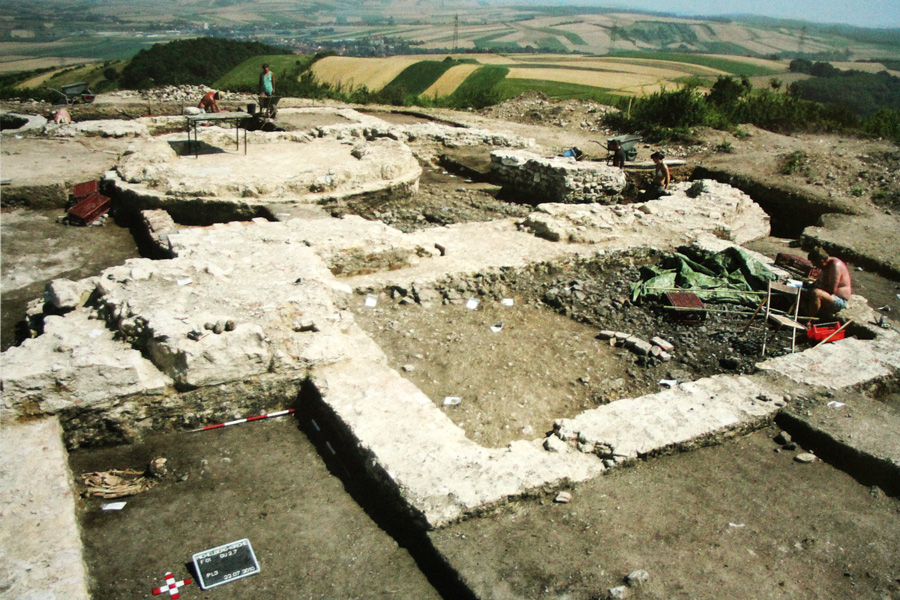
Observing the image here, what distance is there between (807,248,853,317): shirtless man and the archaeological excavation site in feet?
0.46

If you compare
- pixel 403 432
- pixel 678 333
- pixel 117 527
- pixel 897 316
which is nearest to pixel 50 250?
pixel 117 527

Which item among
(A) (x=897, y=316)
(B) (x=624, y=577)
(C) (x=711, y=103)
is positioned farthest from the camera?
(C) (x=711, y=103)

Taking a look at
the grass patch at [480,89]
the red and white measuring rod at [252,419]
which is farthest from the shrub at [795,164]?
the red and white measuring rod at [252,419]

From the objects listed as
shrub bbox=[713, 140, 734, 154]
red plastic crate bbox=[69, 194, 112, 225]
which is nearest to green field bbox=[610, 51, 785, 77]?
shrub bbox=[713, 140, 734, 154]

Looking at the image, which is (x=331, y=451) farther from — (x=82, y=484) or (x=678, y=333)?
(x=678, y=333)

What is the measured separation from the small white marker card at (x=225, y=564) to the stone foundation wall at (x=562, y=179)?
8.40 m

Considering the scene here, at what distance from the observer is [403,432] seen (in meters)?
4.07

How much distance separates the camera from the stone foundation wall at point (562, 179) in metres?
10.5

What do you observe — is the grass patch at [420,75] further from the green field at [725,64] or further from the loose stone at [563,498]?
the loose stone at [563,498]

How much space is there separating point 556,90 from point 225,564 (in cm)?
1927

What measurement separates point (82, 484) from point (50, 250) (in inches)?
210

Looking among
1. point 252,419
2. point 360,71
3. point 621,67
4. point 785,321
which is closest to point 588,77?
point 621,67

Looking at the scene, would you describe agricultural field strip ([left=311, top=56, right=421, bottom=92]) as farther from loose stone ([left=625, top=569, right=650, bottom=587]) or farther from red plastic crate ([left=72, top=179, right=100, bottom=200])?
loose stone ([left=625, top=569, right=650, bottom=587])

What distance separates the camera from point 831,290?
21.6 feet
